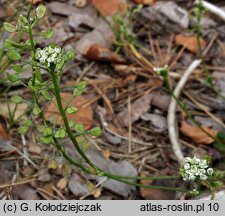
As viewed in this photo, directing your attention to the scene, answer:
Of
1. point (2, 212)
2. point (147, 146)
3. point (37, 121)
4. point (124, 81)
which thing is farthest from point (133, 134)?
point (2, 212)

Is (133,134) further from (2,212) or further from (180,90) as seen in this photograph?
(2,212)

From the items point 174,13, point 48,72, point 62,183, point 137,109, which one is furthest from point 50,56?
point 174,13

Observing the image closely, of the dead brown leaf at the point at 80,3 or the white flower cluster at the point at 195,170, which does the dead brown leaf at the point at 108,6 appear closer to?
the dead brown leaf at the point at 80,3

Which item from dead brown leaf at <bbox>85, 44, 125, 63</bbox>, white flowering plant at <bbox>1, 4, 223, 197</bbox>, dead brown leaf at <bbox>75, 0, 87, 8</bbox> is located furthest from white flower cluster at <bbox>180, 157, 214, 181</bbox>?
dead brown leaf at <bbox>75, 0, 87, 8</bbox>

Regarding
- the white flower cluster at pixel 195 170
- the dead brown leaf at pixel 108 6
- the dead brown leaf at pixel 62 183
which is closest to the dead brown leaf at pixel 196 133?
the white flower cluster at pixel 195 170

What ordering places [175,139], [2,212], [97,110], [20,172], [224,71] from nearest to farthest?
[2,212] → [20,172] → [175,139] → [97,110] → [224,71]

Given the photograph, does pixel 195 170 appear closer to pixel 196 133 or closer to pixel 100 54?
pixel 196 133

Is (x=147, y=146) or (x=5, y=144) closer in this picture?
(x=5, y=144)
